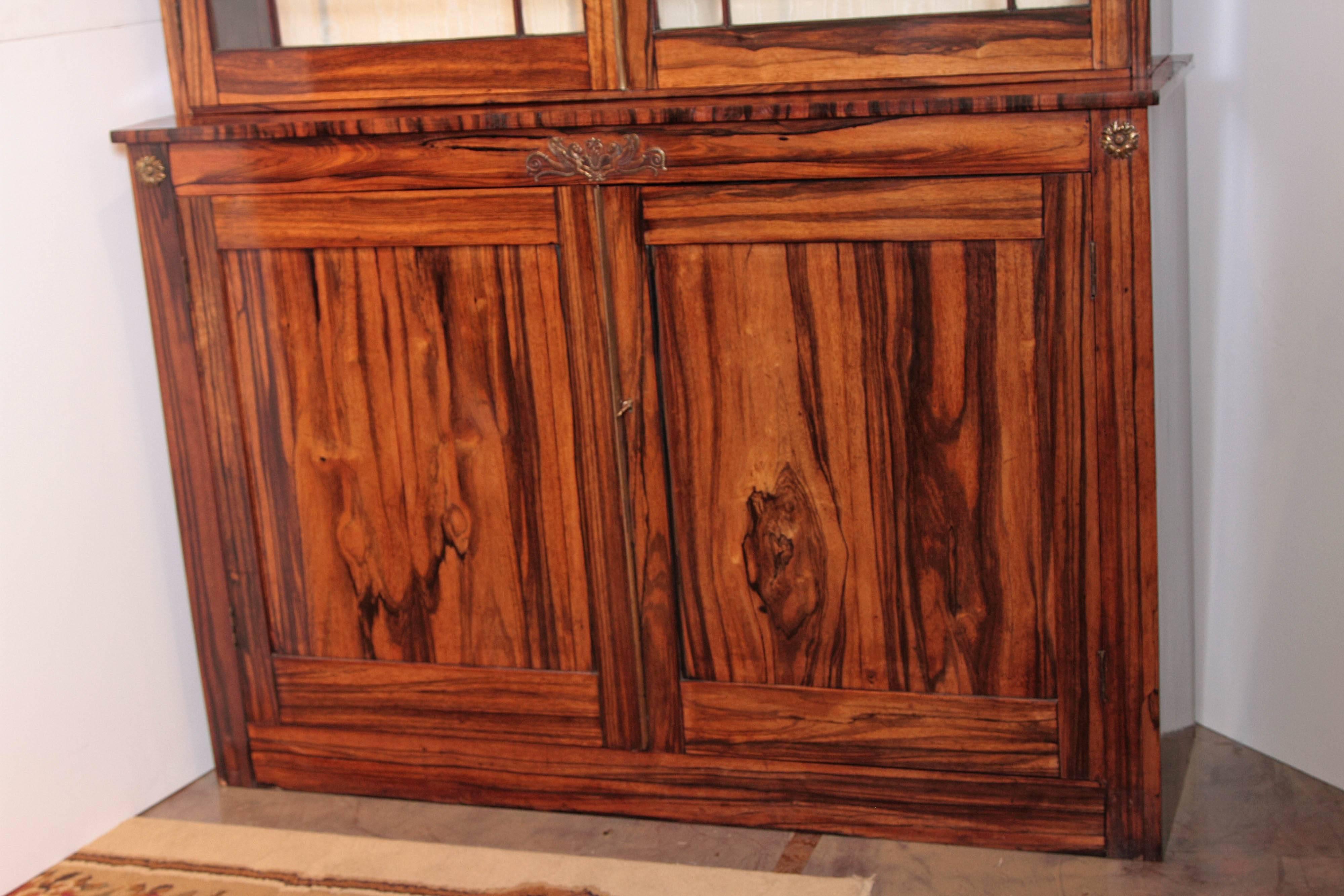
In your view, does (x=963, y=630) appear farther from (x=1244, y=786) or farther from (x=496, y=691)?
(x=496, y=691)

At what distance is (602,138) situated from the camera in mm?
1837

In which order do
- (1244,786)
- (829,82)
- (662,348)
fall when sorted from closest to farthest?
(829,82) < (662,348) < (1244,786)

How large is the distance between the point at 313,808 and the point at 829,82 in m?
1.37

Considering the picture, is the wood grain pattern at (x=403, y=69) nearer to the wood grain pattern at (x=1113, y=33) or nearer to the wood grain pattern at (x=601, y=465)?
the wood grain pattern at (x=601, y=465)

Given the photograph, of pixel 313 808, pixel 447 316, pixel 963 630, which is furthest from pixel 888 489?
pixel 313 808

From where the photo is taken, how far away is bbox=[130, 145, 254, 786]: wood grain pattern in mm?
2062

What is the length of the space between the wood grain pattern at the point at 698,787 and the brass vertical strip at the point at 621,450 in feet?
0.31

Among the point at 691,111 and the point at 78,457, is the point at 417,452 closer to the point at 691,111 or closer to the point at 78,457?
the point at 78,457

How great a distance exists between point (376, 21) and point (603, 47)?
1.13 feet

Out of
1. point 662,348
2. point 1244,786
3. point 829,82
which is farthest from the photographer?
point 1244,786

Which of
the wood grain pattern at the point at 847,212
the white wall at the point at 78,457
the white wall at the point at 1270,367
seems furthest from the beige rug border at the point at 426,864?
the wood grain pattern at the point at 847,212

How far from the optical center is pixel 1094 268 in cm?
172

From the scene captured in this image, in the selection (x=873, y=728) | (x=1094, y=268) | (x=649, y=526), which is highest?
(x=1094, y=268)

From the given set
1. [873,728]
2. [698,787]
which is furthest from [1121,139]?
[698,787]
